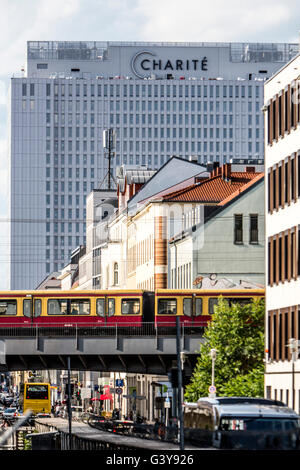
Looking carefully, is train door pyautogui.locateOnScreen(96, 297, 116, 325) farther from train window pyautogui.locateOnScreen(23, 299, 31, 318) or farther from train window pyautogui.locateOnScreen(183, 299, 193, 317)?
train window pyautogui.locateOnScreen(183, 299, 193, 317)

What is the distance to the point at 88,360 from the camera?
84.2 m

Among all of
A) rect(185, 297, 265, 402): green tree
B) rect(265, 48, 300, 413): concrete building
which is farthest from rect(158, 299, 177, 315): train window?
rect(265, 48, 300, 413): concrete building

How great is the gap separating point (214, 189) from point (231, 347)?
39181mm

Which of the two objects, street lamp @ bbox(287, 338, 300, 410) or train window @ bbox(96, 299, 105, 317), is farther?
train window @ bbox(96, 299, 105, 317)

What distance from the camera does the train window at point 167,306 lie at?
8019 centimetres

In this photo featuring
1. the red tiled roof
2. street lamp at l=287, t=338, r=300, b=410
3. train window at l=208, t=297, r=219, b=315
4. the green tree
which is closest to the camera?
street lamp at l=287, t=338, r=300, b=410

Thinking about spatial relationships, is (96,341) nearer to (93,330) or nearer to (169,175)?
(93,330)

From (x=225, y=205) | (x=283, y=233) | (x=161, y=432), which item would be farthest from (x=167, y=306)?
(x=161, y=432)

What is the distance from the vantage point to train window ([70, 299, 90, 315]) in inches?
3187
